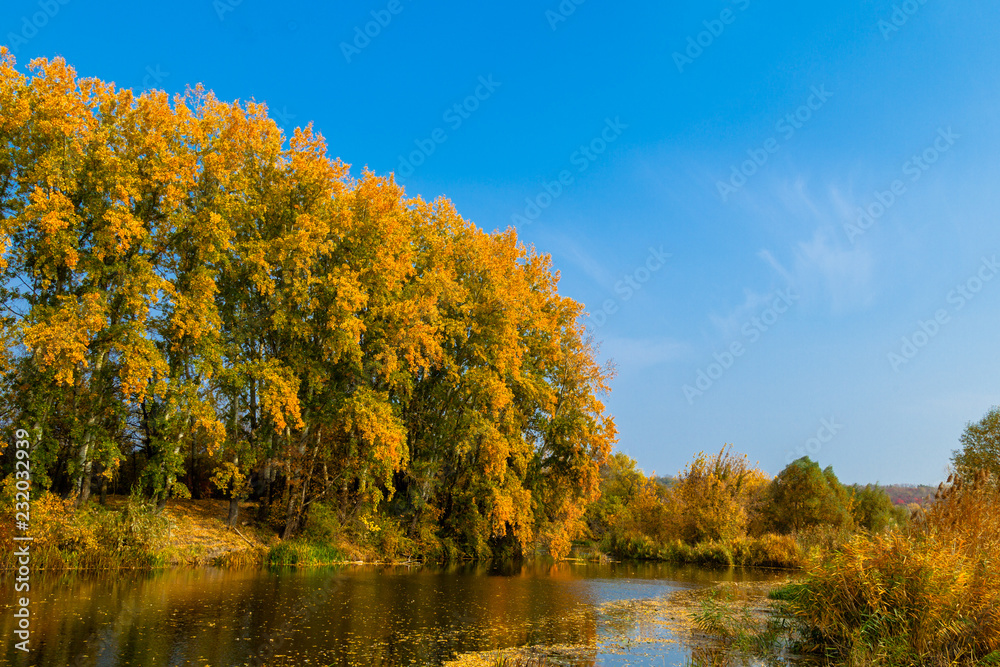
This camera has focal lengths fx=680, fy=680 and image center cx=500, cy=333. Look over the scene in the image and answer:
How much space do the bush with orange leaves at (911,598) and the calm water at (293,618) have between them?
2604mm

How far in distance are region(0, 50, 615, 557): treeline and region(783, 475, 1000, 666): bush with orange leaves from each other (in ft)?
57.9

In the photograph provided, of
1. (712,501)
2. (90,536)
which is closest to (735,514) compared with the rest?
(712,501)

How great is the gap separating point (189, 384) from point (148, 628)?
12458mm

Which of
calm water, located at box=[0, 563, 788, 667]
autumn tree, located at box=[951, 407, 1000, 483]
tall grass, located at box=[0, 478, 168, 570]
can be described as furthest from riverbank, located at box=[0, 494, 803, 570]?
autumn tree, located at box=[951, 407, 1000, 483]

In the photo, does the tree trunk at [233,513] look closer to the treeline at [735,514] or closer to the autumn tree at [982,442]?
the treeline at [735,514]

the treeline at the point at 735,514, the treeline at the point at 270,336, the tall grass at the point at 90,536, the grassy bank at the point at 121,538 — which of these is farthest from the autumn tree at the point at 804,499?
the tall grass at the point at 90,536

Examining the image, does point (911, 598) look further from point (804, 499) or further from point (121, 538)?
point (804, 499)

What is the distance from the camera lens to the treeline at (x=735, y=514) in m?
35.7

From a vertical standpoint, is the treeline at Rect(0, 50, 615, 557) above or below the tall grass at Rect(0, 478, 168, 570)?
above

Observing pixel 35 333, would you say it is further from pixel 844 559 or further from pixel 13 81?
pixel 844 559

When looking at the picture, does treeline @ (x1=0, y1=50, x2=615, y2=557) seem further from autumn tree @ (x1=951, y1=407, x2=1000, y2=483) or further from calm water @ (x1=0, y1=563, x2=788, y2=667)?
autumn tree @ (x1=951, y1=407, x2=1000, y2=483)

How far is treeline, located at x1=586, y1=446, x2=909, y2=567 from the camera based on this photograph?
3566 cm

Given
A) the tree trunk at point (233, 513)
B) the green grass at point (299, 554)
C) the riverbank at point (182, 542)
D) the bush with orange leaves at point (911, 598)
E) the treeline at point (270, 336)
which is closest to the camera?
the bush with orange leaves at point (911, 598)

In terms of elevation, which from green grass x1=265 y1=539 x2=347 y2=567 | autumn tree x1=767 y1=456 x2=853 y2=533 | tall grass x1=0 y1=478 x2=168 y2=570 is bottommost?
green grass x1=265 y1=539 x2=347 y2=567
